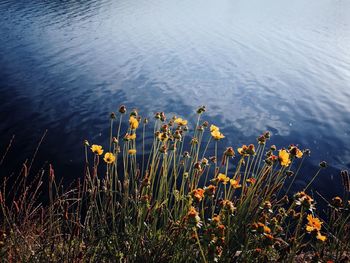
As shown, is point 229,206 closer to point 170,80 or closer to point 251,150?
point 251,150

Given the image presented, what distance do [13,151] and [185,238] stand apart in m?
7.19

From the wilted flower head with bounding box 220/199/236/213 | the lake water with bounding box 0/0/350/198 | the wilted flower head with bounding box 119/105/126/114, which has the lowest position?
the lake water with bounding box 0/0/350/198

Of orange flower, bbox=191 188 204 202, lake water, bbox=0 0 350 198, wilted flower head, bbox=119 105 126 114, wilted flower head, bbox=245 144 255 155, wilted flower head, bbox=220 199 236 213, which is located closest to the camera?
orange flower, bbox=191 188 204 202

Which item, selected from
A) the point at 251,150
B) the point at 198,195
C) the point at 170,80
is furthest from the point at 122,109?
the point at 170,80

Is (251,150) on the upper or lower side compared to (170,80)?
upper

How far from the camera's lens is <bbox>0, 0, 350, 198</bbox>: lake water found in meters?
9.81

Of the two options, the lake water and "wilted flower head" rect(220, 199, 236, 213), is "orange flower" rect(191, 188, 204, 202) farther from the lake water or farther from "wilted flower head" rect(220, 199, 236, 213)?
the lake water

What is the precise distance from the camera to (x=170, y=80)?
1396cm

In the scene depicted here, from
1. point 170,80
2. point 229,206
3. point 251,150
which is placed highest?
point 251,150

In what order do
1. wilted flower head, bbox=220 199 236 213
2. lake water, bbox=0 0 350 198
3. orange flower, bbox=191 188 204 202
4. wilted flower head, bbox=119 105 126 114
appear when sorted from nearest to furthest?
orange flower, bbox=191 188 204 202 → wilted flower head, bbox=220 199 236 213 → wilted flower head, bbox=119 105 126 114 → lake water, bbox=0 0 350 198

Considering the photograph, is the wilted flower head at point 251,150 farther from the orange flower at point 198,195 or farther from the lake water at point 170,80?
the lake water at point 170,80

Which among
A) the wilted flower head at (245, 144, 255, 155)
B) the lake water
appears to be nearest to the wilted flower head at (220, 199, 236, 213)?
the wilted flower head at (245, 144, 255, 155)

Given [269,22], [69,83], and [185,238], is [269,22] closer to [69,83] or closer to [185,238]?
[69,83]

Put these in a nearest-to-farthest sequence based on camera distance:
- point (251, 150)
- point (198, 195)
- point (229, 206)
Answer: point (198, 195) < point (229, 206) < point (251, 150)
